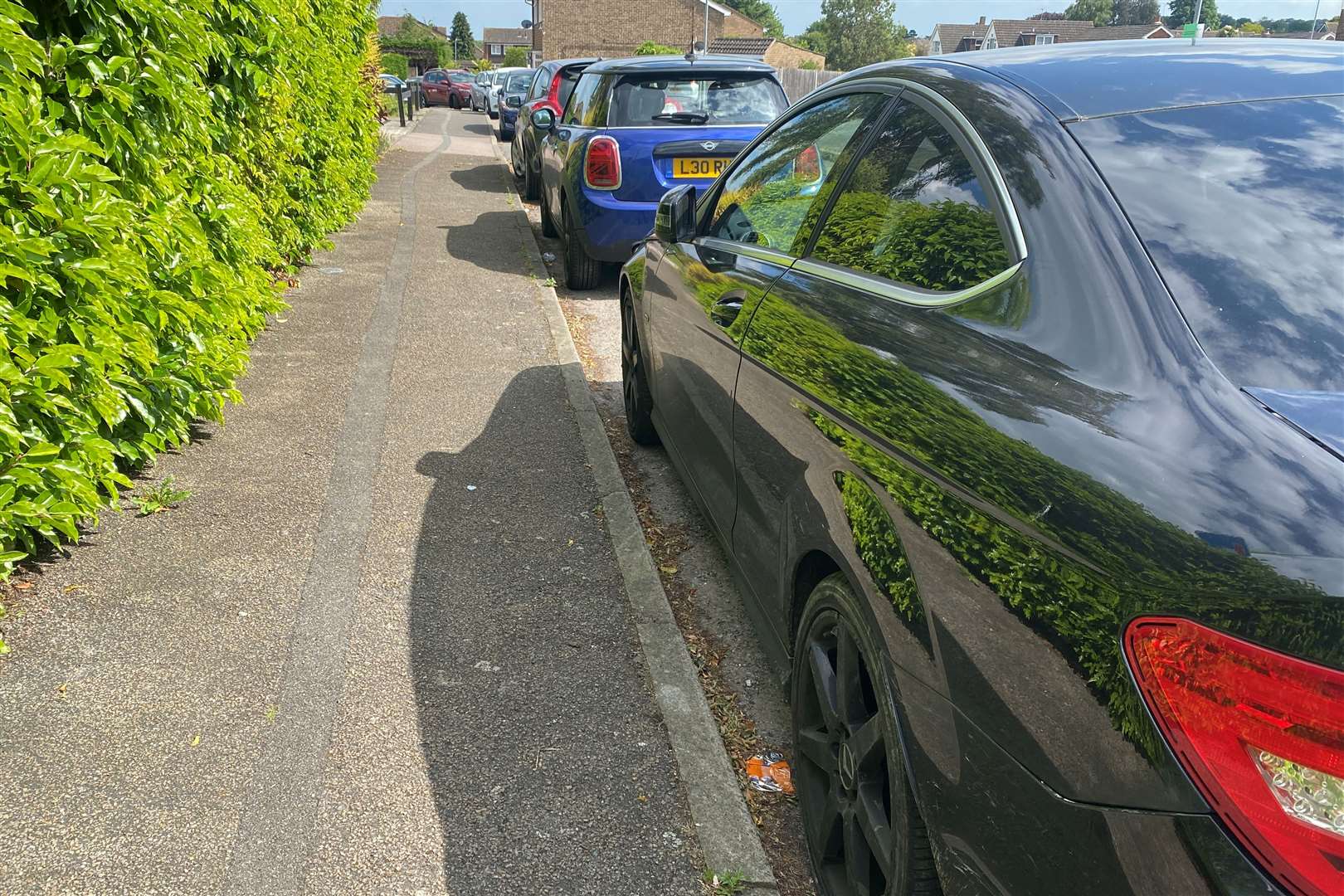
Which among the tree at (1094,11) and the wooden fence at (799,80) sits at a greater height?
the tree at (1094,11)

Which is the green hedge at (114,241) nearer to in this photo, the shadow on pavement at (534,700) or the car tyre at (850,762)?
the shadow on pavement at (534,700)

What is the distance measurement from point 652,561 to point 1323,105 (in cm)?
281

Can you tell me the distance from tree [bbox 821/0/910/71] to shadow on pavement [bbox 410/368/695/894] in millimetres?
91922

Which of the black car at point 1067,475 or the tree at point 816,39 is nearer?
the black car at point 1067,475

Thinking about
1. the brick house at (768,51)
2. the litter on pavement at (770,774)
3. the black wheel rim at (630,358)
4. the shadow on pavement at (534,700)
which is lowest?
the litter on pavement at (770,774)

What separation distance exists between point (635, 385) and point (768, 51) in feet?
237

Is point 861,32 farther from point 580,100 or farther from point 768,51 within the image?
point 580,100

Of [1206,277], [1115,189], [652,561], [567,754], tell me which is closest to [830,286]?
[1115,189]

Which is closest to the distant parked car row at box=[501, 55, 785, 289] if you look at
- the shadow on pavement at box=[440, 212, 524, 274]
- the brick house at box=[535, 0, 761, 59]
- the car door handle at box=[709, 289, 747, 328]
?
the shadow on pavement at box=[440, 212, 524, 274]

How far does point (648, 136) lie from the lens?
27.3 ft

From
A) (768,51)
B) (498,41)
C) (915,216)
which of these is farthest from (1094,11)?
(915,216)

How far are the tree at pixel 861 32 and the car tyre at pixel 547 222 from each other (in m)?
84.4

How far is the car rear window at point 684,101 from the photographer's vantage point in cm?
852

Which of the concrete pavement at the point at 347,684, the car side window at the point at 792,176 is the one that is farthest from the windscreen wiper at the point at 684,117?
the car side window at the point at 792,176
